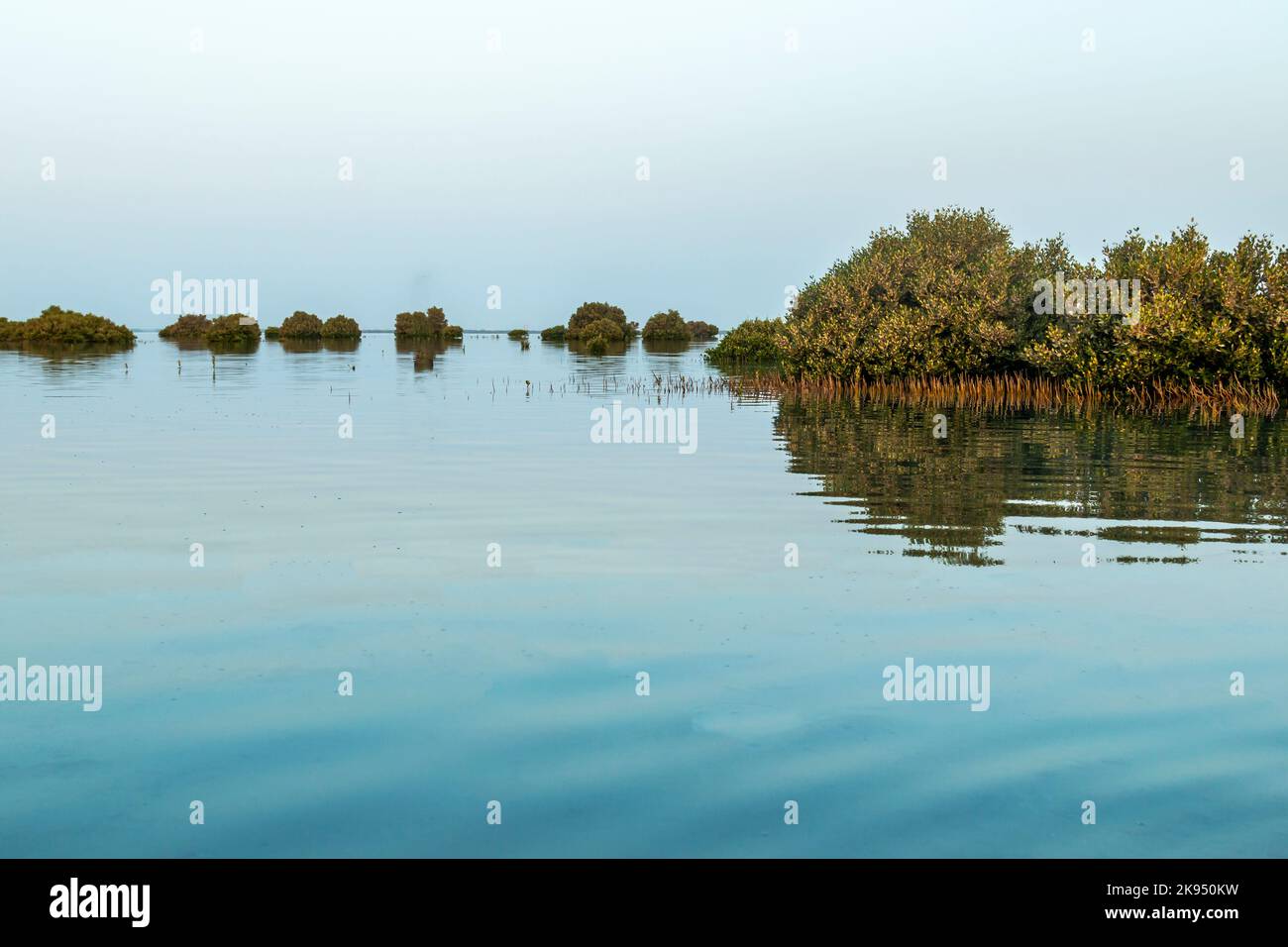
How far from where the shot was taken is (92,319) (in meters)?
158

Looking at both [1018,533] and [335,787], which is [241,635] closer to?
[335,787]

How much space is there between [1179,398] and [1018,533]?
3775 cm

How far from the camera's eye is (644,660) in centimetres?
1177

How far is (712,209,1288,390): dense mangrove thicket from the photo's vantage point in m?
49.6

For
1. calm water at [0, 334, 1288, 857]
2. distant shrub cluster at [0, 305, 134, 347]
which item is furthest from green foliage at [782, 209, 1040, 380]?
distant shrub cluster at [0, 305, 134, 347]

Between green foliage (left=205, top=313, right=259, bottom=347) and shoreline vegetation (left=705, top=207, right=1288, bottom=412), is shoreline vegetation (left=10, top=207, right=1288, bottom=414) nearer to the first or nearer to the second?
shoreline vegetation (left=705, top=207, right=1288, bottom=412)

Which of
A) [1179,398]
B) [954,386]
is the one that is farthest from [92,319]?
[1179,398]

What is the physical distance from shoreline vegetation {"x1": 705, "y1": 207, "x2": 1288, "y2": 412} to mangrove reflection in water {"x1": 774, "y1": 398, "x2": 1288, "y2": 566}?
684 centimetres

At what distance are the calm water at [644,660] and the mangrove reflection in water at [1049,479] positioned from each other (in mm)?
168

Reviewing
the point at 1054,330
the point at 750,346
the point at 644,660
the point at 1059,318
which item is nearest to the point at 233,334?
the point at 750,346

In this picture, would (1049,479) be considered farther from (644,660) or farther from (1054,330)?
(1054,330)

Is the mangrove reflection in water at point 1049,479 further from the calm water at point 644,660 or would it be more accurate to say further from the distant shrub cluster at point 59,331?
the distant shrub cluster at point 59,331

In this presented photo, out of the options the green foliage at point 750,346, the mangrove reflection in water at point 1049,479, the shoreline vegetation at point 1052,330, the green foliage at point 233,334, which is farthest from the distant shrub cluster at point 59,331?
the mangrove reflection in water at point 1049,479
